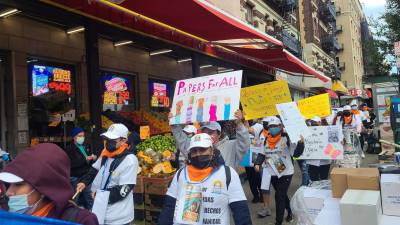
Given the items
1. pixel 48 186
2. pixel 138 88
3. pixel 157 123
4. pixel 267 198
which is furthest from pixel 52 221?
pixel 138 88

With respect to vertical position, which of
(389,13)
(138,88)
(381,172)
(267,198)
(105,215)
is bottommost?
(267,198)

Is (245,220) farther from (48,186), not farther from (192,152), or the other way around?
(48,186)

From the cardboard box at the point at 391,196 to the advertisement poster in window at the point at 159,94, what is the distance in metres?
10.00

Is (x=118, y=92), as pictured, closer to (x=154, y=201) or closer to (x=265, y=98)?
(x=154, y=201)

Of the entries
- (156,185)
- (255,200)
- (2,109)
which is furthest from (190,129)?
(2,109)

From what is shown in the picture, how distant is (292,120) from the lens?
6.01 meters

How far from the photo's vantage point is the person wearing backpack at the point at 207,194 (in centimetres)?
327

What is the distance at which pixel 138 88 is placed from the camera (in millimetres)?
12172

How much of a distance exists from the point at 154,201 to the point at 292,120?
8.53 ft

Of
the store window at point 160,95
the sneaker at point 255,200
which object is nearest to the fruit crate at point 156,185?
the sneaker at point 255,200

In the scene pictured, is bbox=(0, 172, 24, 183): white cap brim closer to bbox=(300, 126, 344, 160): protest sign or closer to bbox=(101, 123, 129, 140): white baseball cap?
bbox=(101, 123, 129, 140): white baseball cap

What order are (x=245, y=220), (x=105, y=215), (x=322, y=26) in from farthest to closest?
1. (x=322, y=26)
2. (x=105, y=215)
3. (x=245, y=220)

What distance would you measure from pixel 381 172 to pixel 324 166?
4.70m

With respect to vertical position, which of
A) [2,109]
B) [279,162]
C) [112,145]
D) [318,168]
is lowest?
[318,168]
